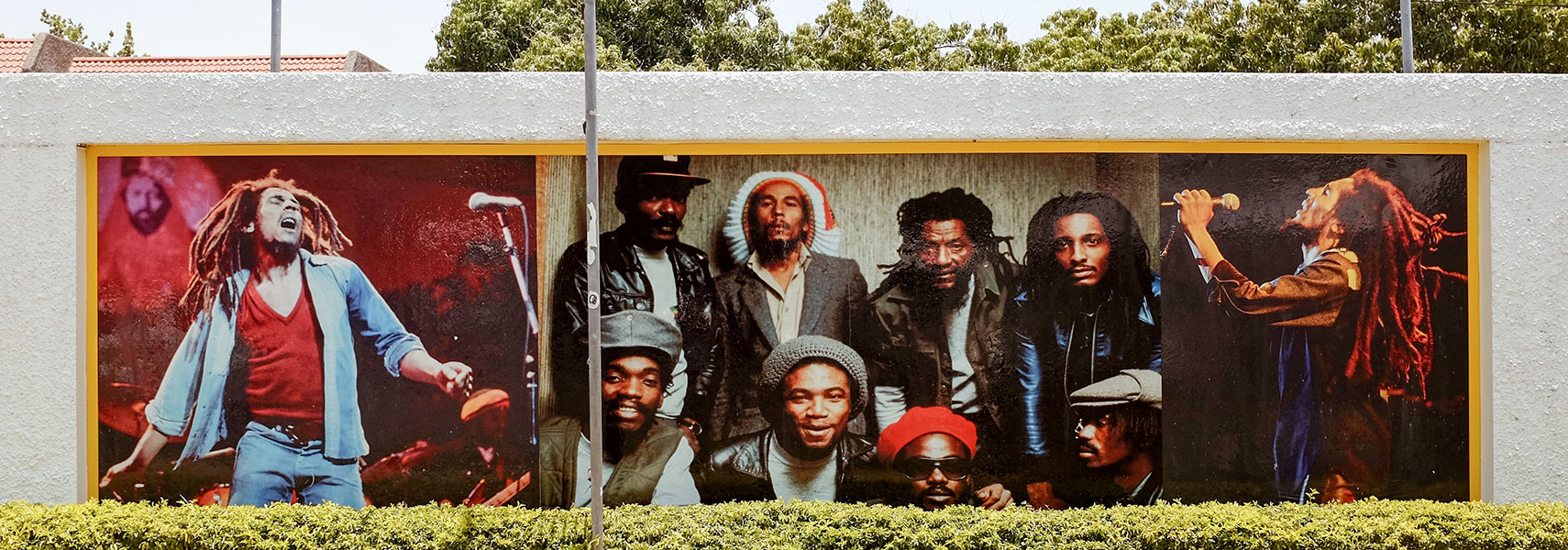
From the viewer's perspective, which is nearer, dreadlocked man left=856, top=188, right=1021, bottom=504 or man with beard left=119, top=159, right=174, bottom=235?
man with beard left=119, top=159, right=174, bottom=235

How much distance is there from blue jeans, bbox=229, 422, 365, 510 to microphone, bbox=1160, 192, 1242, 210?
4.78 meters

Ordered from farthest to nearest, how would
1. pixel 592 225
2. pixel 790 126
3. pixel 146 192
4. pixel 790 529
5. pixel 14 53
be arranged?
pixel 14 53 → pixel 146 192 → pixel 790 126 → pixel 790 529 → pixel 592 225

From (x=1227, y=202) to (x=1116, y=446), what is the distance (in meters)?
1.50

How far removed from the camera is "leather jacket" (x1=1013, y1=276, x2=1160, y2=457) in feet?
17.5

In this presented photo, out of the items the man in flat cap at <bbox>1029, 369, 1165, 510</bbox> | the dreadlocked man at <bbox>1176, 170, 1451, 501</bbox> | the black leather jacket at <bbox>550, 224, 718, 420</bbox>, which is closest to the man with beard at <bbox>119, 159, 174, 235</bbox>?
the black leather jacket at <bbox>550, 224, 718, 420</bbox>

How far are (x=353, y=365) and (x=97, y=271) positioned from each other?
4.91 feet

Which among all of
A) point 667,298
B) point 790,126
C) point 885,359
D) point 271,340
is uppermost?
point 790,126

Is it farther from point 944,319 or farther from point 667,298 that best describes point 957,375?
point 667,298

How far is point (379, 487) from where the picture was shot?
5324 millimetres

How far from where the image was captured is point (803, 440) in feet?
17.6

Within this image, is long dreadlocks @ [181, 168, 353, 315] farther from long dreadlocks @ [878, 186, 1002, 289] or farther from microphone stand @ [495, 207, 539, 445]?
long dreadlocks @ [878, 186, 1002, 289]

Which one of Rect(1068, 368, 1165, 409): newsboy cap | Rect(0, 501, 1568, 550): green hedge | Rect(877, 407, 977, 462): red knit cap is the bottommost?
Rect(0, 501, 1568, 550): green hedge

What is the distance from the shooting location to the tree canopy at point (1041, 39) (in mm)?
17156

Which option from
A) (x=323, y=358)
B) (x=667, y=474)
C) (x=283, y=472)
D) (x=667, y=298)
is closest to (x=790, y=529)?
(x=667, y=474)
